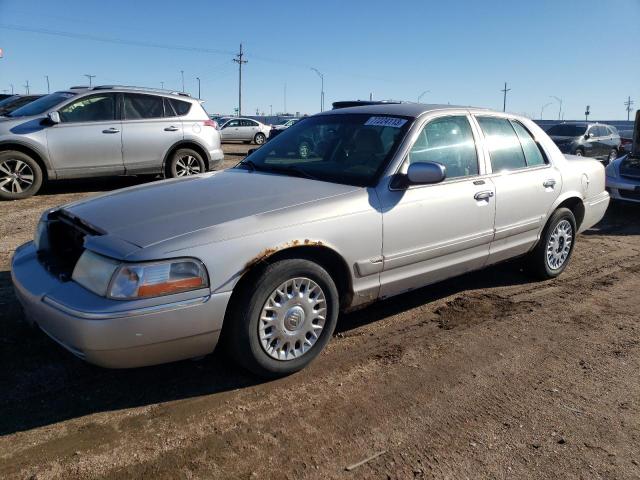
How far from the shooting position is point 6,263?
5.11 metres

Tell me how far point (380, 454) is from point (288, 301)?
988mm

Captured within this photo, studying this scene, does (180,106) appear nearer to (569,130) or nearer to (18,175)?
(18,175)

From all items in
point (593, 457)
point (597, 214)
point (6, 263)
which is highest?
point (597, 214)

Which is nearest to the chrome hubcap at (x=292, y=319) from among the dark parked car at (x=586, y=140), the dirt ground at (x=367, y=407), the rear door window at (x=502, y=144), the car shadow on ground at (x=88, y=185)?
the dirt ground at (x=367, y=407)

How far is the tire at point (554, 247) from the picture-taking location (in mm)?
4996

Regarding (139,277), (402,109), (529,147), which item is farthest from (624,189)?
(139,277)

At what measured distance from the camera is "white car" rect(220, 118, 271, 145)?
28.1 metres

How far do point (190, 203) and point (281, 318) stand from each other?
894 mm

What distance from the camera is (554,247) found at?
5.16 meters

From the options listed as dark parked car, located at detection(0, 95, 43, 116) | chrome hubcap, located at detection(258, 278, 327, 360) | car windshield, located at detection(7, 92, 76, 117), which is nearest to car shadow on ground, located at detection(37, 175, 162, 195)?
car windshield, located at detection(7, 92, 76, 117)

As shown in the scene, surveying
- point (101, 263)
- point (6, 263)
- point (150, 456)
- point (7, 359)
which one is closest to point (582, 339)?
point (150, 456)

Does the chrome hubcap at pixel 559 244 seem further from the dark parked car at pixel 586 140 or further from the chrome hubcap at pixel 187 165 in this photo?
the dark parked car at pixel 586 140

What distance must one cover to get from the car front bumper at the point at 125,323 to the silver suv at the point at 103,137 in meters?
5.72

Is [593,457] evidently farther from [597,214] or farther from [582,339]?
[597,214]
